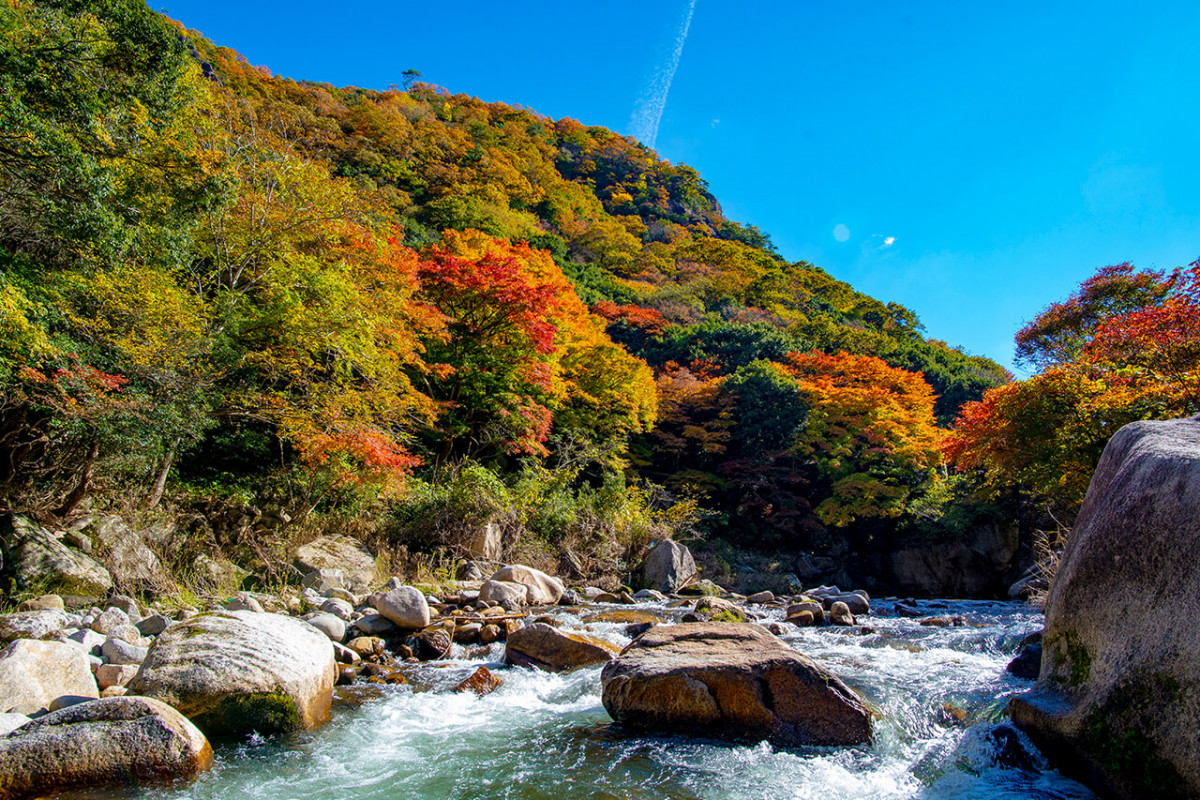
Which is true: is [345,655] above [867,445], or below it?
below

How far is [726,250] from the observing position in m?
47.1

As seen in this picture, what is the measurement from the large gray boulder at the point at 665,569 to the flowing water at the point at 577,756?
7461 mm

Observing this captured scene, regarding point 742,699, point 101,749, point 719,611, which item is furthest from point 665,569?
point 101,749

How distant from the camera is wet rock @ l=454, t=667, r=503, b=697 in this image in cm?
511

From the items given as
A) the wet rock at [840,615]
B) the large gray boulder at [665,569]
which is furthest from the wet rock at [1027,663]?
the large gray boulder at [665,569]

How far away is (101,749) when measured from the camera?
3086 mm

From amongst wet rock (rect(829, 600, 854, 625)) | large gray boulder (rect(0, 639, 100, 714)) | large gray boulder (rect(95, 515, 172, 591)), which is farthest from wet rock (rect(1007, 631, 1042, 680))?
large gray boulder (rect(95, 515, 172, 591))

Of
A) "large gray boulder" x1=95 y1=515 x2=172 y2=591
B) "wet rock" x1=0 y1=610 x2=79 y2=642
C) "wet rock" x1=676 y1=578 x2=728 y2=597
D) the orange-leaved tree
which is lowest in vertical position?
"wet rock" x1=676 y1=578 x2=728 y2=597

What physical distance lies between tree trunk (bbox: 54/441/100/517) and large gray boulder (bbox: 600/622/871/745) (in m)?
6.49

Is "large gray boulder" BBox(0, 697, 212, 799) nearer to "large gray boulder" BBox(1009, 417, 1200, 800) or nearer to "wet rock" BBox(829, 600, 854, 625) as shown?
"large gray boulder" BBox(1009, 417, 1200, 800)

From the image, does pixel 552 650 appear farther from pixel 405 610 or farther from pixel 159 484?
pixel 159 484

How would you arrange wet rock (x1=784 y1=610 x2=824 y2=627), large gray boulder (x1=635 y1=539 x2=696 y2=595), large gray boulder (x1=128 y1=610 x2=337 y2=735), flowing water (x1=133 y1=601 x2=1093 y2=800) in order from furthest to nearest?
large gray boulder (x1=635 y1=539 x2=696 y2=595), wet rock (x1=784 y1=610 x2=824 y2=627), large gray boulder (x1=128 y1=610 x2=337 y2=735), flowing water (x1=133 y1=601 x2=1093 y2=800)

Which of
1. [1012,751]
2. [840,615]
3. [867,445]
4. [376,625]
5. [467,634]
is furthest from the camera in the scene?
[867,445]

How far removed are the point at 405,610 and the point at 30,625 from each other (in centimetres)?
310
